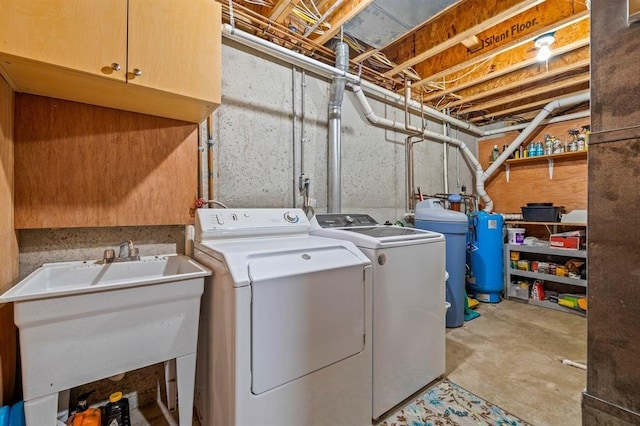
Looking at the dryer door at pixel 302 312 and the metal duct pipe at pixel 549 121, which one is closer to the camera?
the dryer door at pixel 302 312

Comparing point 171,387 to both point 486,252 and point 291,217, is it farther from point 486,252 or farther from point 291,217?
point 486,252

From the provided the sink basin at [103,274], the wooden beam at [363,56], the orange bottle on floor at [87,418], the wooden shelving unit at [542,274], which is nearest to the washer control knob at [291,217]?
the sink basin at [103,274]

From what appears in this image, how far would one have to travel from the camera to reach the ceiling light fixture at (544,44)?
2.39m

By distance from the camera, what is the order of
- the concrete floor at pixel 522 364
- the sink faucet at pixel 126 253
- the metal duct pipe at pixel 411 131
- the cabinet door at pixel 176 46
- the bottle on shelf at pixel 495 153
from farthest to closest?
the bottle on shelf at pixel 495 153
the metal duct pipe at pixel 411 131
the concrete floor at pixel 522 364
the sink faucet at pixel 126 253
the cabinet door at pixel 176 46

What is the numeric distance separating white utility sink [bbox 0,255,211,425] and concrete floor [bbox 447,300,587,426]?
181 centimetres

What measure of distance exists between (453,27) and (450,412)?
8.97ft

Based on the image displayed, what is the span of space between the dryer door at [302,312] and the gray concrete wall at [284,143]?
108 centimetres

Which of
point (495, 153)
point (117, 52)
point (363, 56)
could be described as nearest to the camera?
point (117, 52)

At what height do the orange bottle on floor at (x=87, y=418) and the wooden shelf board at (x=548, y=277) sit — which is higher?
the wooden shelf board at (x=548, y=277)

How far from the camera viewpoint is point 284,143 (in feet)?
8.20

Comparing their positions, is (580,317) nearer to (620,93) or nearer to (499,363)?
(499,363)

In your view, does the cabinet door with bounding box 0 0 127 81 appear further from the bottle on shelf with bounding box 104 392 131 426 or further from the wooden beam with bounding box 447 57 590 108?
the wooden beam with bounding box 447 57 590 108

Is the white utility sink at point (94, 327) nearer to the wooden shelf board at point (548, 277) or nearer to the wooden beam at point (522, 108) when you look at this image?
the wooden shelf board at point (548, 277)

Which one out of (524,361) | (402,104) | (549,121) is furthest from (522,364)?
(549,121)
